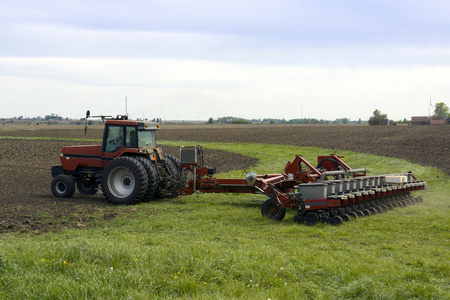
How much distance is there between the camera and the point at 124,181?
46.1 feet

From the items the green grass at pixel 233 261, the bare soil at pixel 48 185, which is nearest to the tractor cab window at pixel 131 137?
the bare soil at pixel 48 185

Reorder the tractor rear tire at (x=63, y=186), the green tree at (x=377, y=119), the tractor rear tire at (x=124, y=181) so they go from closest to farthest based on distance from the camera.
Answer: the tractor rear tire at (x=124, y=181), the tractor rear tire at (x=63, y=186), the green tree at (x=377, y=119)

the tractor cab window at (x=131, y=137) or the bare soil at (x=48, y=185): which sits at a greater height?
the tractor cab window at (x=131, y=137)

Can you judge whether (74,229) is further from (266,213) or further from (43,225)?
(266,213)

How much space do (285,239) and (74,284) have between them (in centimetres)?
449

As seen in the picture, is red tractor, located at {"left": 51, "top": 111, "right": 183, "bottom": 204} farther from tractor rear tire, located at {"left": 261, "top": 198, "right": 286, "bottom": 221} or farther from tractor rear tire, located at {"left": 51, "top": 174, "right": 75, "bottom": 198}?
tractor rear tire, located at {"left": 261, "top": 198, "right": 286, "bottom": 221}

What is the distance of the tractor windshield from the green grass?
3.88 meters

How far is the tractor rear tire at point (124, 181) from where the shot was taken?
44.1 ft

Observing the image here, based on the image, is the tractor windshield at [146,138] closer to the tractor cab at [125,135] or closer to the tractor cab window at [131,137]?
the tractor cab at [125,135]

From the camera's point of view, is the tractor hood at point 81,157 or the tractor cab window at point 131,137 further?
the tractor hood at point 81,157

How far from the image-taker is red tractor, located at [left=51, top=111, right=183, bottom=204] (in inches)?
539

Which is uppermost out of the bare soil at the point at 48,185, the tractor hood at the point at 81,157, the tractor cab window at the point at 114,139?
the tractor cab window at the point at 114,139

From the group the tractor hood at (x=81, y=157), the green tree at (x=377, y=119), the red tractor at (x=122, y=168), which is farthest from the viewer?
the green tree at (x=377, y=119)

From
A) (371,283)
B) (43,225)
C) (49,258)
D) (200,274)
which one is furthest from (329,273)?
(43,225)
